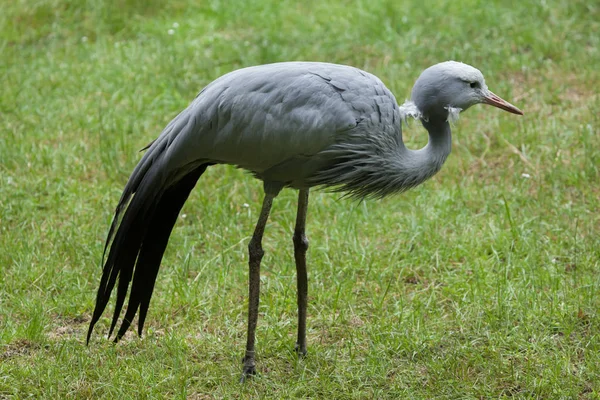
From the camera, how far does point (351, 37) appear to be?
8156 millimetres

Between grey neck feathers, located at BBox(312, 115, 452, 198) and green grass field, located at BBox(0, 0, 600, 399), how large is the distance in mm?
897

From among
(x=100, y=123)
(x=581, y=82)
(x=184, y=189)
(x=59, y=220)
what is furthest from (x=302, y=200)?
(x=581, y=82)

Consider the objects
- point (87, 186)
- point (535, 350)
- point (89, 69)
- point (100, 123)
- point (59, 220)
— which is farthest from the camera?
point (89, 69)

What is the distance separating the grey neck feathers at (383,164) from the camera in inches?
162

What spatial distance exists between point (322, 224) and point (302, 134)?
6.20ft

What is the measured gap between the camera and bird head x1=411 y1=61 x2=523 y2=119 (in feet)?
13.7

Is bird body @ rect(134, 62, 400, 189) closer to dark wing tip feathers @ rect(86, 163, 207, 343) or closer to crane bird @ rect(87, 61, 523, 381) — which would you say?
crane bird @ rect(87, 61, 523, 381)

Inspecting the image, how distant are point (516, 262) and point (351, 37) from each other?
3.54 m

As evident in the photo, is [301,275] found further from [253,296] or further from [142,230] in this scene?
[142,230]

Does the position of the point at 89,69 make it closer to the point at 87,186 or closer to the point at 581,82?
the point at 87,186

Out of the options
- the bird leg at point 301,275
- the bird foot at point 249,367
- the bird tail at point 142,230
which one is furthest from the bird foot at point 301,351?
the bird tail at point 142,230

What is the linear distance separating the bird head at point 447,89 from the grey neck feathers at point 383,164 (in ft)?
0.32

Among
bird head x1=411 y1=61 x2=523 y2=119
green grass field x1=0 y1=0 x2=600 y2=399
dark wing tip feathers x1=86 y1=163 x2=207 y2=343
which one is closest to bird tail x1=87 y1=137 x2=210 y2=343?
dark wing tip feathers x1=86 y1=163 x2=207 y2=343

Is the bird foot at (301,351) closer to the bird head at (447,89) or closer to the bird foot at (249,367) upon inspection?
the bird foot at (249,367)
